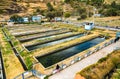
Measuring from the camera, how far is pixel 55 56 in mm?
32719

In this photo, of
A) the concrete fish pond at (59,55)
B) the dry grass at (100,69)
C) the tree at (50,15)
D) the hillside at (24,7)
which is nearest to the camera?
the dry grass at (100,69)

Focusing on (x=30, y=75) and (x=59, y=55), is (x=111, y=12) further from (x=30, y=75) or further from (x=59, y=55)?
(x=30, y=75)

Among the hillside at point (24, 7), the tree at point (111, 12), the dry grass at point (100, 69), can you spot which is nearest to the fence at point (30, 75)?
the dry grass at point (100, 69)

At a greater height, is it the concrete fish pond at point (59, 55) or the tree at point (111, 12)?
the tree at point (111, 12)

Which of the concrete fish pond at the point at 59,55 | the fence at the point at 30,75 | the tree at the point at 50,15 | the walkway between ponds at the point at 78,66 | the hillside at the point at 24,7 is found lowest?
the concrete fish pond at the point at 59,55

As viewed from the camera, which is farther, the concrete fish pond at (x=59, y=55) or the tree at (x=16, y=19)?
the tree at (x=16, y=19)

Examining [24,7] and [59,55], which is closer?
[59,55]

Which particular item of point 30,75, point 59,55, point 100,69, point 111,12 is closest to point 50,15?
point 111,12

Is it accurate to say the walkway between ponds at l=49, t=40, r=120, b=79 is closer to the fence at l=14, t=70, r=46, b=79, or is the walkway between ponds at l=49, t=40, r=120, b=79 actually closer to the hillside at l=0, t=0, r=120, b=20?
the fence at l=14, t=70, r=46, b=79

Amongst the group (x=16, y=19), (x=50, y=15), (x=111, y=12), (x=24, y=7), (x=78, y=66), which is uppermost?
(x=24, y=7)

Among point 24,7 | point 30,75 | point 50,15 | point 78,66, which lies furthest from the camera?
point 24,7

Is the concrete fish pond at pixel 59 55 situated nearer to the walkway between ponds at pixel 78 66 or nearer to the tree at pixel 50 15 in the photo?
the walkway between ponds at pixel 78 66

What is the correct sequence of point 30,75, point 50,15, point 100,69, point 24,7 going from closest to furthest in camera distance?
point 100,69, point 30,75, point 50,15, point 24,7

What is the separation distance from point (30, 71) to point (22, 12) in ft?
323
